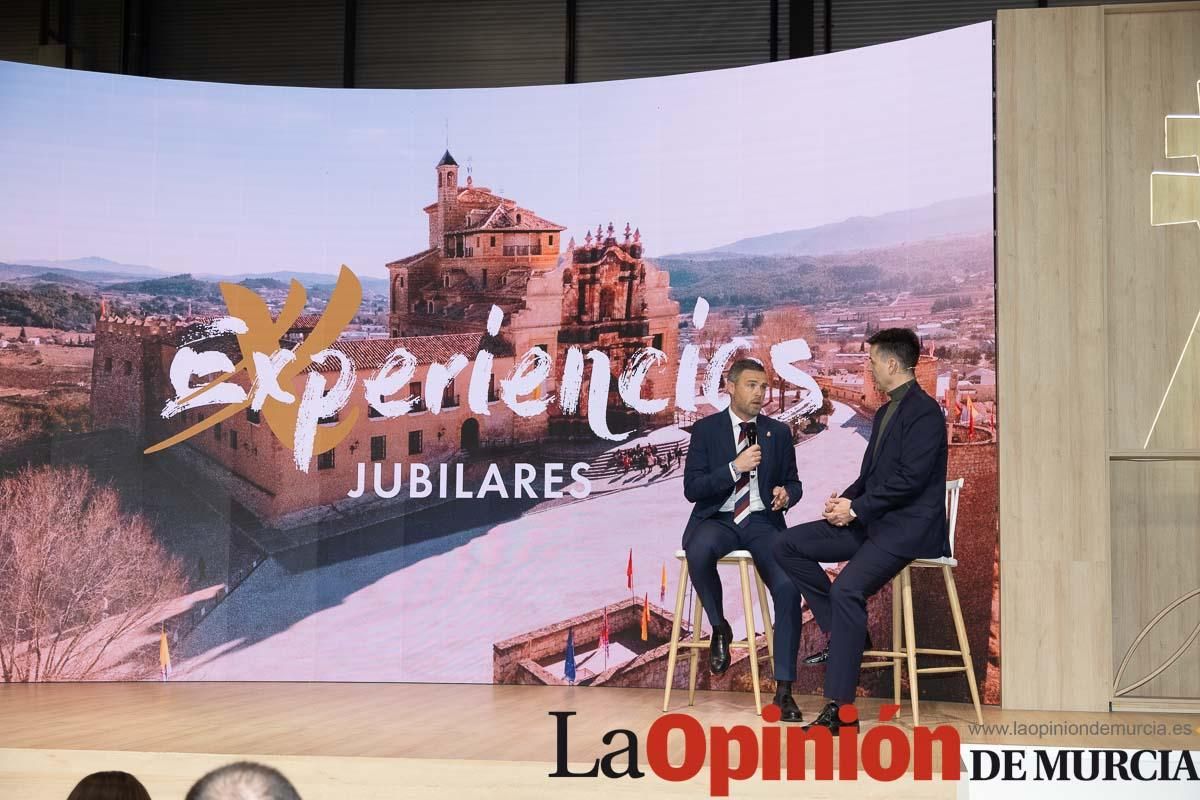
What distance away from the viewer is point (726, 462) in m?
5.00

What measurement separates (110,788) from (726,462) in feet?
10.4

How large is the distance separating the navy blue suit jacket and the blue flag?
3.74ft

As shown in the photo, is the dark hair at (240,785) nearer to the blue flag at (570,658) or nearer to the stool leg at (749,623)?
the stool leg at (749,623)

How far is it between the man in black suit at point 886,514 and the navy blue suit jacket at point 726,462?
0.53 metres

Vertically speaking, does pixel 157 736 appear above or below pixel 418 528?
below

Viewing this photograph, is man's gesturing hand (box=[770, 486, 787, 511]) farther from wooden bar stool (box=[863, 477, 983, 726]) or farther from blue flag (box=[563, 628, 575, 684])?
blue flag (box=[563, 628, 575, 684])

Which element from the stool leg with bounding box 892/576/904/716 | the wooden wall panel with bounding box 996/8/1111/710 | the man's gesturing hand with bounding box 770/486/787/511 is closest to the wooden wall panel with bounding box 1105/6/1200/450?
the wooden wall panel with bounding box 996/8/1111/710

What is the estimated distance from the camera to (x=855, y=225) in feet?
18.9

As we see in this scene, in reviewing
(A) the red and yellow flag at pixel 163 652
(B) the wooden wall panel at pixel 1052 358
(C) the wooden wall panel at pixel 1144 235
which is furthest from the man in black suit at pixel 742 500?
(A) the red and yellow flag at pixel 163 652

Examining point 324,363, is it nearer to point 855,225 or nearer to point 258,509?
point 258,509

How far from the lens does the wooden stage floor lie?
3.59 meters

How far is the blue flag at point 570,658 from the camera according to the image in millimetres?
5840

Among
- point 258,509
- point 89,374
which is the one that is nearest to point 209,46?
point 89,374

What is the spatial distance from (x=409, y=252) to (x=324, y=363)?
673mm
